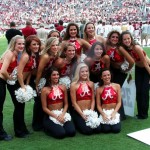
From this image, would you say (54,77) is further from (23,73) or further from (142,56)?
(142,56)

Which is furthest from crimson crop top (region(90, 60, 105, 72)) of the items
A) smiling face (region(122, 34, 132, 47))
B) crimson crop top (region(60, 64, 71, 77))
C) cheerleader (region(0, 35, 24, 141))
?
cheerleader (region(0, 35, 24, 141))

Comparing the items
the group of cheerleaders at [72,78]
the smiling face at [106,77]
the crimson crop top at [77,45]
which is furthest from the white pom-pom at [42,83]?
the smiling face at [106,77]

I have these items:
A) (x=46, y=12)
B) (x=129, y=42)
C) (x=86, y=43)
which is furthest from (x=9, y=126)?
(x=46, y=12)

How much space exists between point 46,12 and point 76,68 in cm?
3763

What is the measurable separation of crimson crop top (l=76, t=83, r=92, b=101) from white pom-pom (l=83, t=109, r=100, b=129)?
0.72 feet

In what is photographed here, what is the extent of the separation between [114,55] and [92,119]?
106 cm

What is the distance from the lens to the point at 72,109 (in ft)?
16.1

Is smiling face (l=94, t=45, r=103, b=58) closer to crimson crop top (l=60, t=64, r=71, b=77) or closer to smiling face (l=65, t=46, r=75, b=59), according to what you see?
smiling face (l=65, t=46, r=75, b=59)

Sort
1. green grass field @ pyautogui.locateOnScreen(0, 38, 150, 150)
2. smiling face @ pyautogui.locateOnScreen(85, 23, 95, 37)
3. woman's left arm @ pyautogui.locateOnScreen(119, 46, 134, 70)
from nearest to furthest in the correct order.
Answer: green grass field @ pyautogui.locateOnScreen(0, 38, 150, 150) → woman's left arm @ pyautogui.locateOnScreen(119, 46, 134, 70) → smiling face @ pyautogui.locateOnScreen(85, 23, 95, 37)

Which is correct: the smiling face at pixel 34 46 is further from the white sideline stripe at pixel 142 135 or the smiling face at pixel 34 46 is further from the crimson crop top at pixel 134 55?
the white sideline stripe at pixel 142 135

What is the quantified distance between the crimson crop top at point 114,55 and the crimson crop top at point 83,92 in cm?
62

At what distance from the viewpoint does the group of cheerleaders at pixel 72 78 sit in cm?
435

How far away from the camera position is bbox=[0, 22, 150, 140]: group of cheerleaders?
171 inches

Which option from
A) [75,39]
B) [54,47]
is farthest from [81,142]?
[75,39]
